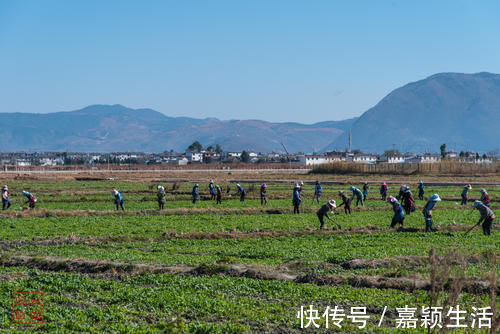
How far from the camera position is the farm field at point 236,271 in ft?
41.3

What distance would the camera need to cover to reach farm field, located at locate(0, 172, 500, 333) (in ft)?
41.3

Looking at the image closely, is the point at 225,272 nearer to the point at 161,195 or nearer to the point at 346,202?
the point at 346,202

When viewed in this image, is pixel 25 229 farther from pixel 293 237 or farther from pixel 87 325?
→ pixel 87 325

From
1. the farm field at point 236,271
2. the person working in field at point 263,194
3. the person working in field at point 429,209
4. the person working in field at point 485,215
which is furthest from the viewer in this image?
the person working in field at point 263,194

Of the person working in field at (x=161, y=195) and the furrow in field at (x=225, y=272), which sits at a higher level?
the person working in field at (x=161, y=195)

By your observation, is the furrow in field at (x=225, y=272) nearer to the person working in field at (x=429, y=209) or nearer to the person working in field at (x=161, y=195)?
the person working in field at (x=429, y=209)

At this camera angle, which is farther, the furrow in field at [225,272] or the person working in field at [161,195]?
the person working in field at [161,195]

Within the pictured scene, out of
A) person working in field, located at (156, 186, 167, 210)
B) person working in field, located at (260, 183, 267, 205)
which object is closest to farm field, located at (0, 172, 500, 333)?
person working in field, located at (156, 186, 167, 210)

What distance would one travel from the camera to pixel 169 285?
1595 centimetres

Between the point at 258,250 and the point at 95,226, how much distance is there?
470 inches

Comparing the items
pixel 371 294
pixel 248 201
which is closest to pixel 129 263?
pixel 371 294

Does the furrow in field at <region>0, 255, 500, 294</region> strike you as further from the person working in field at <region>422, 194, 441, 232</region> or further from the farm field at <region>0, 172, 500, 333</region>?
the person working in field at <region>422, 194, 441, 232</region>

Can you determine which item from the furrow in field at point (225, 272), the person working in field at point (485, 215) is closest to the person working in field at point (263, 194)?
the person working in field at point (485, 215)

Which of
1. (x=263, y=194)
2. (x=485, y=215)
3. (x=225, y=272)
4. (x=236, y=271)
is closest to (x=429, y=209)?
(x=485, y=215)
